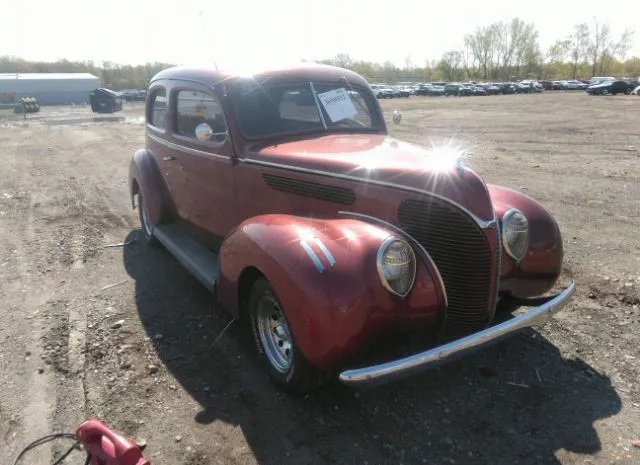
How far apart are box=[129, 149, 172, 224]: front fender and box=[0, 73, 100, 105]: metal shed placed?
63.3 m

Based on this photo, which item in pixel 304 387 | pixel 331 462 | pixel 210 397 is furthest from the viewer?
pixel 210 397

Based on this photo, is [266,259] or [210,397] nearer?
[266,259]

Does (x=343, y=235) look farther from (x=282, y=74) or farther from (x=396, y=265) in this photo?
(x=282, y=74)

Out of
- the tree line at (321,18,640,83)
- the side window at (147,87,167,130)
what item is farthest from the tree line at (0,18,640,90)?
the side window at (147,87,167,130)

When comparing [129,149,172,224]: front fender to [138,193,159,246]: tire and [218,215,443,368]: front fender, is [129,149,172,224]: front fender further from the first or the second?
[218,215,443,368]: front fender

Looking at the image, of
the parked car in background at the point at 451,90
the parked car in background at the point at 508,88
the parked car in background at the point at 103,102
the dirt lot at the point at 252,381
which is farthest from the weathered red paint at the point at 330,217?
the parked car in background at the point at 508,88

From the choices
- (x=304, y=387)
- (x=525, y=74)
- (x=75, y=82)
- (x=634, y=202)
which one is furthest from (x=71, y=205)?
(x=525, y=74)

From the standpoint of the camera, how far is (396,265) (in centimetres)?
254

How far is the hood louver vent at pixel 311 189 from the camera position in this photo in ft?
10.1

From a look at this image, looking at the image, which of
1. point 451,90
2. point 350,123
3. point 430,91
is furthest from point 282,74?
point 430,91

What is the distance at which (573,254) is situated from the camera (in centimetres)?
517

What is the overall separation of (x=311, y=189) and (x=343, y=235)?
2.29ft

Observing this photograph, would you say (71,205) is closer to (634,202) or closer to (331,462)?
(331,462)

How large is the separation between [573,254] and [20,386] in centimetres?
516
